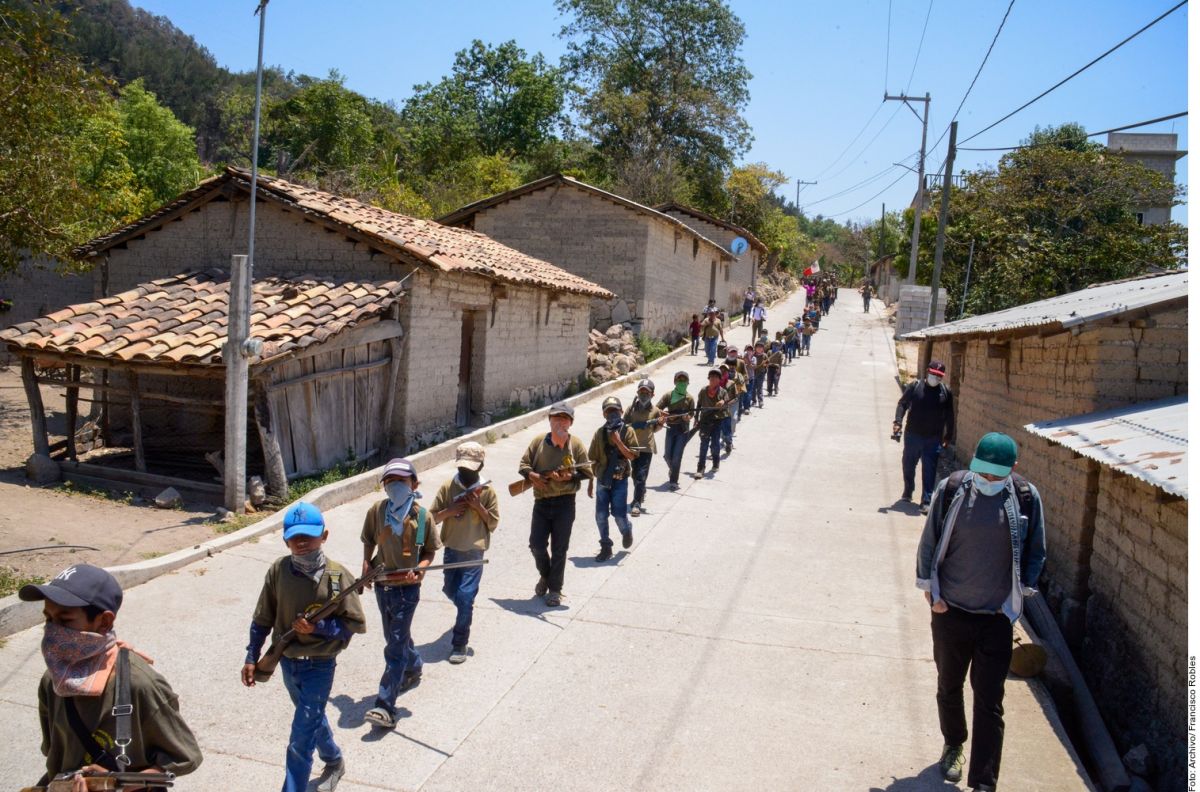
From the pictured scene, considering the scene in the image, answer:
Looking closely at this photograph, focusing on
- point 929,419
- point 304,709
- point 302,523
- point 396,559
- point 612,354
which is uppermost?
point 612,354

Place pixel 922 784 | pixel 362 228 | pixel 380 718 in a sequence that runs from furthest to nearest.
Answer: pixel 362 228 → pixel 380 718 → pixel 922 784

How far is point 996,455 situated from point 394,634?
11.3 feet

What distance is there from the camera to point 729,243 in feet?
126

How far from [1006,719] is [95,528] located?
8722 mm

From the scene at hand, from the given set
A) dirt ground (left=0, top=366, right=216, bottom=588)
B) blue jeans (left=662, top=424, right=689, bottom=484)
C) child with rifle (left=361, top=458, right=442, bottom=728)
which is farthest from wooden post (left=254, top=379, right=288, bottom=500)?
child with rifle (left=361, top=458, right=442, bottom=728)

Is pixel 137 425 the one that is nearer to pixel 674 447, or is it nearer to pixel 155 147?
pixel 674 447

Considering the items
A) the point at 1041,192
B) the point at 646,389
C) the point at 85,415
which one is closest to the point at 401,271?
the point at 646,389

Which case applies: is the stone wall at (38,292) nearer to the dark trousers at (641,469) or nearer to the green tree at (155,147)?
the green tree at (155,147)

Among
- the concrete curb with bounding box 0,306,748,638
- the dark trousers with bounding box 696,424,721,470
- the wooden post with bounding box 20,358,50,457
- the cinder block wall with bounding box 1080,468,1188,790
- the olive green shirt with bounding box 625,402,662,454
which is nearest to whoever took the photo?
the cinder block wall with bounding box 1080,468,1188,790

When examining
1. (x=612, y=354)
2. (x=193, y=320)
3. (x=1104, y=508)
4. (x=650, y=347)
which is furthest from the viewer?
(x=650, y=347)

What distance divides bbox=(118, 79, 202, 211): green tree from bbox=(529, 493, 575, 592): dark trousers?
33.7m

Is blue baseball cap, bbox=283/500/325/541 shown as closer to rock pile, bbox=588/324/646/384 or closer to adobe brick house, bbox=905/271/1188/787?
adobe brick house, bbox=905/271/1188/787

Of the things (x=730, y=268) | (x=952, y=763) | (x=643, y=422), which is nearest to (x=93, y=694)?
(x=952, y=763)

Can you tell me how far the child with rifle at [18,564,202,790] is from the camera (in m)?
2.86
